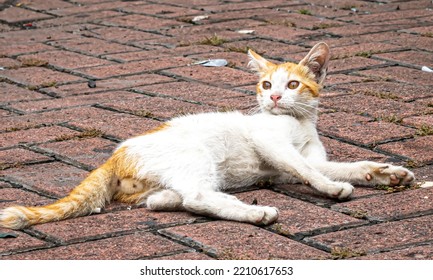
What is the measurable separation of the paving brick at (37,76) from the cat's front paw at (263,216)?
9.91 feet

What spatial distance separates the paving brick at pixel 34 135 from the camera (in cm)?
498

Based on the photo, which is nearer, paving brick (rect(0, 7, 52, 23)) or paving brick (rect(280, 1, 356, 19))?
paving brick (rect(280, 1, 356, 19))

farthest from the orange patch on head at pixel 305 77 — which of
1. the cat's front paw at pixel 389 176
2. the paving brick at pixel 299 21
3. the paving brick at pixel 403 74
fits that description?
the paving brick at pixel 299 21

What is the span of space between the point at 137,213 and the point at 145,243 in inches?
14.8

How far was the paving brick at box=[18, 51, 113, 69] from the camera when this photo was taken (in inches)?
269

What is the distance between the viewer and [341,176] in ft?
13.5

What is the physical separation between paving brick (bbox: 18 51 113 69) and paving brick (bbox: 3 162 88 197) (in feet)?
7.64

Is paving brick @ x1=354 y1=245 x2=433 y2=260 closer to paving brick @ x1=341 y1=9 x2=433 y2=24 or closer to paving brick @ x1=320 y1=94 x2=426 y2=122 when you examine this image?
paving brick @ x1=320 y1=94 x2=426 y2=122

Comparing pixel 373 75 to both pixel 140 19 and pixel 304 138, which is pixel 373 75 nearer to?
pixel 304 138

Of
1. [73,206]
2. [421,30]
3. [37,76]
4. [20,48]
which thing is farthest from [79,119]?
[421,30]

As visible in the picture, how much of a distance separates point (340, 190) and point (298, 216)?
23 cm

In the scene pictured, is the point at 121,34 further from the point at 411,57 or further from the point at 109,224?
the point at 109,224

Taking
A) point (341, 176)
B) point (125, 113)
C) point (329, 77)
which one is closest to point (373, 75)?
point (329, 77)

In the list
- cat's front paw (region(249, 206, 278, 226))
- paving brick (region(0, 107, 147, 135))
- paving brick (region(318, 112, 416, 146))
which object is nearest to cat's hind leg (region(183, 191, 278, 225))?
cat's front paw (region(249, 206, 278, 226))
